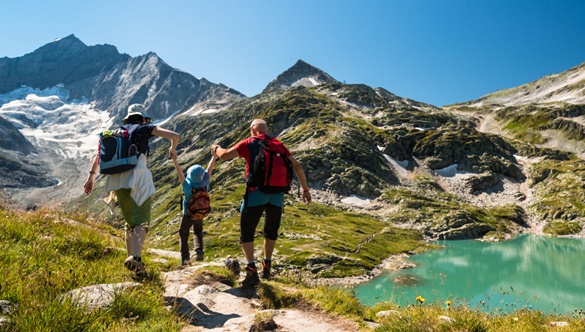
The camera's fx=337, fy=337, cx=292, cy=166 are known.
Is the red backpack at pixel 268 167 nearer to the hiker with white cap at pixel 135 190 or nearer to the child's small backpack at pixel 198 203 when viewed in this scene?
the hiker with white cap at pixel 135 190

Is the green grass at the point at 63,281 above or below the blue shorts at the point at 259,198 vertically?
below

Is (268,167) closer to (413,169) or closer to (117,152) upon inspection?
(117,152)

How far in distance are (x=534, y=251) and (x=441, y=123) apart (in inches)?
4222

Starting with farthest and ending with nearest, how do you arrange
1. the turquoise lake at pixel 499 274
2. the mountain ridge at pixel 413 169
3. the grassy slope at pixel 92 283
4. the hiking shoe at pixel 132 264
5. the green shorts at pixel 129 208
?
1. the mountain ridge at pixel 413 169
2. the turquoise lake at pixel 499 274
3. the green shorts at pixel 129 208
4. the hiking shoe at pixel 132 264
5. the grassy slope at pixel 92 283

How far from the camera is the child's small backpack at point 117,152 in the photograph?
22.1 feet

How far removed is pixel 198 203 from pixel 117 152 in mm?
4174

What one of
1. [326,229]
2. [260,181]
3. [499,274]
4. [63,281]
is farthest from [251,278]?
[326,229]

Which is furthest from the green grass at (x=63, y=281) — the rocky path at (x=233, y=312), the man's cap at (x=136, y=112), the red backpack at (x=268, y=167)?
the man's cap at (x=136, y=112)

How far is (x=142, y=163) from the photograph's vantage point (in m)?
7.19

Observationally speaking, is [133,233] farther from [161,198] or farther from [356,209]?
[161,198]

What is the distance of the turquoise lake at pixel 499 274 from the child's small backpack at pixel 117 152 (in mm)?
30095

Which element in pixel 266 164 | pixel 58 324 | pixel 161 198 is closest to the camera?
pixel 58 324

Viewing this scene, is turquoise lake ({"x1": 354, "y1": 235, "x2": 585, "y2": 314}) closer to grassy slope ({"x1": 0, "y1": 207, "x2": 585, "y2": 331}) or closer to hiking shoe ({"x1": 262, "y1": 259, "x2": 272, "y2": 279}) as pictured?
hiking shoe ({"x1": 262, "y1": 259, "x2": 272, "y2": 279})

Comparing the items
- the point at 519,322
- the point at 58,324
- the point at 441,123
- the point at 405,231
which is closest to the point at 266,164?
the point at 58,324
